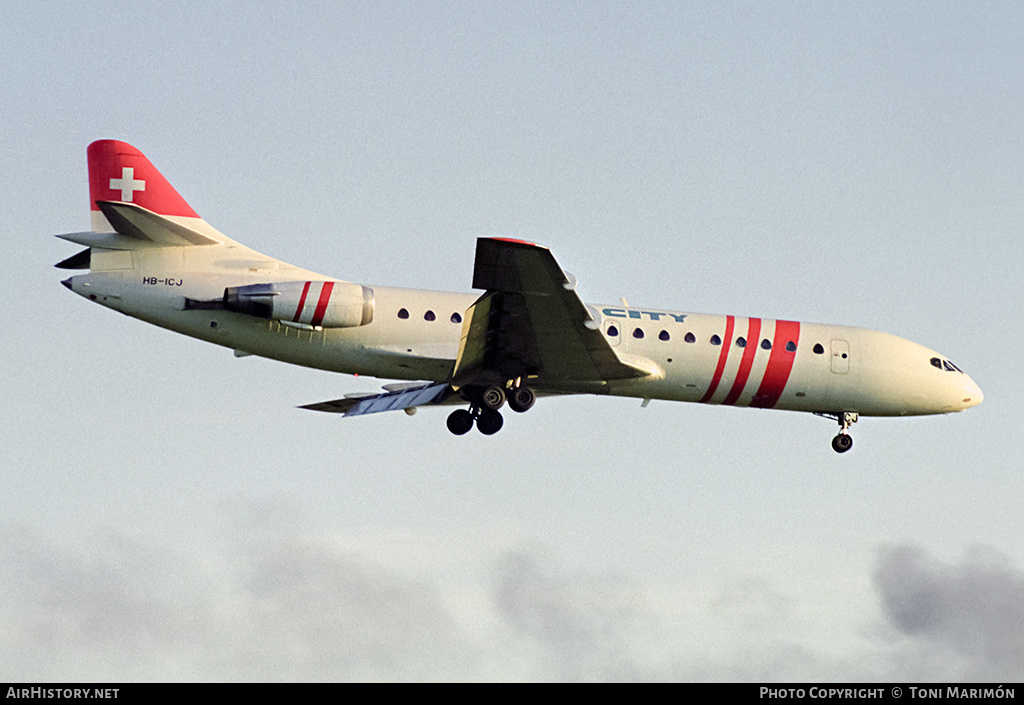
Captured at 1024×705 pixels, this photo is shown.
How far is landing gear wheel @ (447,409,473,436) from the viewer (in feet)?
97.2

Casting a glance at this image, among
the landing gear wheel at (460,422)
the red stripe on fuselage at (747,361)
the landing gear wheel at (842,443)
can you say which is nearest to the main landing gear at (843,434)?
the landing gear wheel at (842,443)

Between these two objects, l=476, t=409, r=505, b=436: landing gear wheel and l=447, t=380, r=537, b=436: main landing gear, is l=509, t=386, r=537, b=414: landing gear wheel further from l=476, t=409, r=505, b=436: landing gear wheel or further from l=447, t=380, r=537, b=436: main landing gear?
A: l=476, t=409, r=505, b=436: landing gear wheel

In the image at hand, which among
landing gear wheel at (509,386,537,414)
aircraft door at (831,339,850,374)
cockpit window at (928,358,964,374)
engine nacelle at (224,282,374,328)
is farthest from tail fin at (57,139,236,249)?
cockpit window at (928,358,964,374)

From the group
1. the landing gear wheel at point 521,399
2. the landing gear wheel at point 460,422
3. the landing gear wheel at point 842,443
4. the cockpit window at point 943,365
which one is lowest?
the landing gear wheel at point 842,443

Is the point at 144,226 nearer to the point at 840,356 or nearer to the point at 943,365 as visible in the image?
the point at 840,356

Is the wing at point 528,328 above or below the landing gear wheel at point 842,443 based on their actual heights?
above

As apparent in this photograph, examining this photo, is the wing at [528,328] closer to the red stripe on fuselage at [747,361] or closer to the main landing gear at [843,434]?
the red stripe on fuselage at [747,361]

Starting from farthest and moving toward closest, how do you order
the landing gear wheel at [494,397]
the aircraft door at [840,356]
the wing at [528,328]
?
1. the aircraft door at [840,356]
2. the landing gear wheel at [494,397]
3. the wing at [528,328]

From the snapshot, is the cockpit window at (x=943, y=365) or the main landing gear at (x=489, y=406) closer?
the main landing gear at (x=489, y=406)

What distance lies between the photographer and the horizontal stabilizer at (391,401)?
102ft

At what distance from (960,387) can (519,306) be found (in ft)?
41.2

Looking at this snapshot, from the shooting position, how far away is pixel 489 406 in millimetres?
29031

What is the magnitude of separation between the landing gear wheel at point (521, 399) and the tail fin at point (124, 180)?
324 inches

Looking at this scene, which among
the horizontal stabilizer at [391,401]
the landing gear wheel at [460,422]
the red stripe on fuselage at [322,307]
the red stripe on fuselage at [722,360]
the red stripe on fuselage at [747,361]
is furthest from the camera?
the horizontal stabilizer at [391,401]
